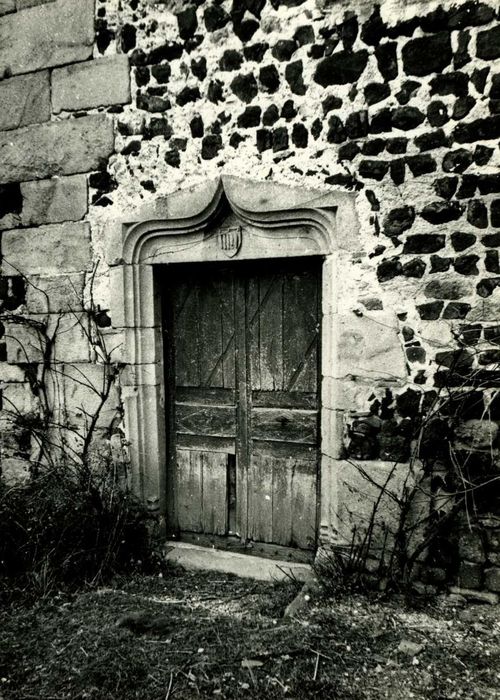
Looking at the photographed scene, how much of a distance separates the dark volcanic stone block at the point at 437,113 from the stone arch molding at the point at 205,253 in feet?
2.05

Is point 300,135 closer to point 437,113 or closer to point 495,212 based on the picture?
point 437,113

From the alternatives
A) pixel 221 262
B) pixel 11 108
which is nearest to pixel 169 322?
pixel 221 262

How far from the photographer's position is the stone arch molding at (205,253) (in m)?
3.22

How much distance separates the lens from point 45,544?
334 centimetres

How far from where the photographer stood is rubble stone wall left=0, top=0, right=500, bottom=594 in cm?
296

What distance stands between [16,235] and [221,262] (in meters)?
1.60

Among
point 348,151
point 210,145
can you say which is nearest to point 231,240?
point 210,145

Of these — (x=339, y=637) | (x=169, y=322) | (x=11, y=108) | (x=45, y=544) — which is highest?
(x=11, y=108)

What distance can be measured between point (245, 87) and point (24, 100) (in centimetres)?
171

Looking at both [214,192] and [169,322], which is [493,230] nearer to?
[214,192]

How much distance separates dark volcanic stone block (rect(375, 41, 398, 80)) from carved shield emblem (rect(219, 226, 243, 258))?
48.9 inches

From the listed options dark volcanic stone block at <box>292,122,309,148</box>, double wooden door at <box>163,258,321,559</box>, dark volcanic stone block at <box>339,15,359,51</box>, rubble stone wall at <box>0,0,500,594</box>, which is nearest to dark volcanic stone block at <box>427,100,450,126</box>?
rubble stone wall at <box>0,0,500,594</box>

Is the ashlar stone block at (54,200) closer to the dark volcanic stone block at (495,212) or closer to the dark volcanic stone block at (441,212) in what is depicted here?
the dark volcanic stone block at (441,212)

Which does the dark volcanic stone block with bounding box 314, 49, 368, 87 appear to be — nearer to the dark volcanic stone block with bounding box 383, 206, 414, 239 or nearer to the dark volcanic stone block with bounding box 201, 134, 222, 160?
the dark volcanic stone block with bounding box 201, 134, 222, 160
